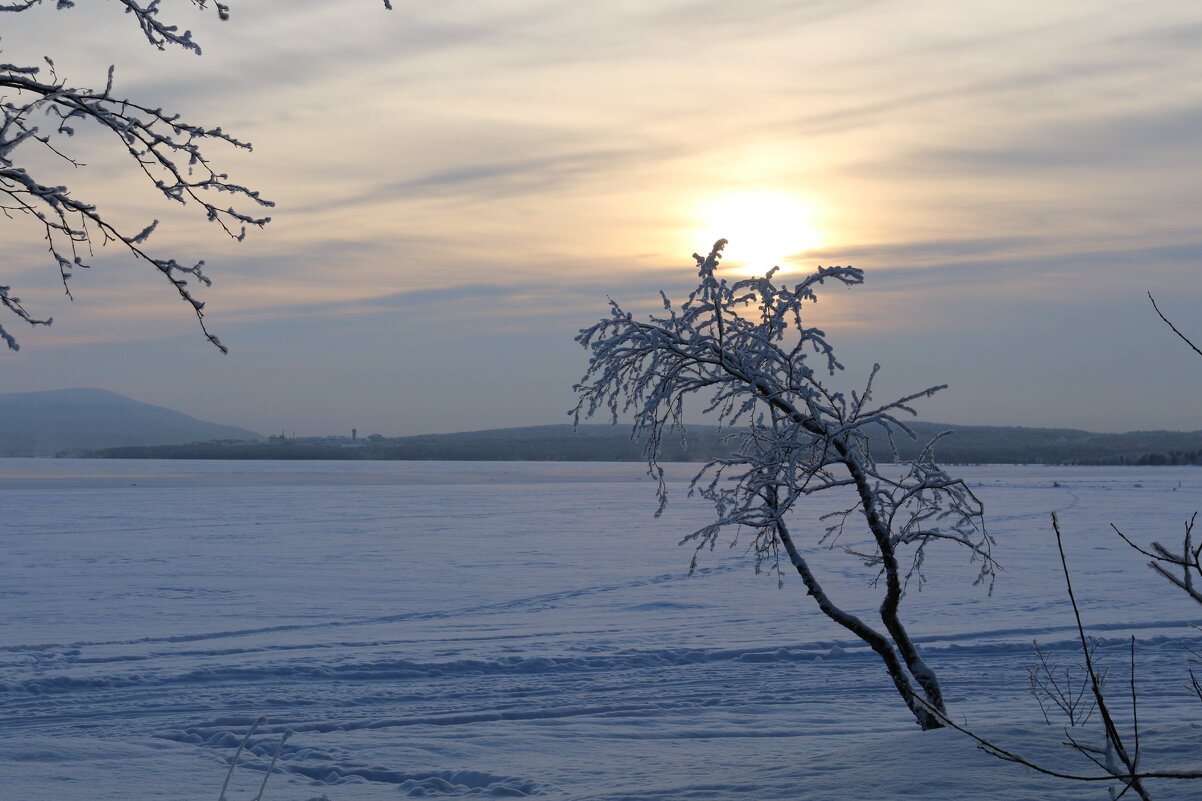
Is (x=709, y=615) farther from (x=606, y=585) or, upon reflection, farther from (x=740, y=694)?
(x=740, y=694)

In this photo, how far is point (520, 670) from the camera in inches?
443

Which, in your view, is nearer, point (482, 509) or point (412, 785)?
point (412, 785)

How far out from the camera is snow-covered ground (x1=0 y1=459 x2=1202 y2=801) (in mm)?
7305

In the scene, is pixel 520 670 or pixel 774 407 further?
pixel 520 670

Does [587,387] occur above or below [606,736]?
above

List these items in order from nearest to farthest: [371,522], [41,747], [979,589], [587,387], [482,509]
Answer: [587,387], [41,747], [979,589], [371,522], [482,509]

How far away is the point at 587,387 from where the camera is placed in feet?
21.4

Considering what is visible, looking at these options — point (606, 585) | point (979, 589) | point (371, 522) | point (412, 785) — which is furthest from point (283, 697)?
point (371, 522)

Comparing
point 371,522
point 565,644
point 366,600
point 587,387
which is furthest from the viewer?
point 371,522

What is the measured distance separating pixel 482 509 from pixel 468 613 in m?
19.3

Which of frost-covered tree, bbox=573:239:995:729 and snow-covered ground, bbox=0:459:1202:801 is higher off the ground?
frost-covered tree, bbox=573:239:995:729

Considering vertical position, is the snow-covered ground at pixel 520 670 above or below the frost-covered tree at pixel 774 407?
below

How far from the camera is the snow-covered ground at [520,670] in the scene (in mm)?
7305

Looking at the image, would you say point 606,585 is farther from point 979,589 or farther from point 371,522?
point 371,522
